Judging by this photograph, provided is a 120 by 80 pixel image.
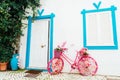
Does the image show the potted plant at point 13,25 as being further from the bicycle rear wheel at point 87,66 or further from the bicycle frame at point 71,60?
the bicycle rear wheel at point 87,66

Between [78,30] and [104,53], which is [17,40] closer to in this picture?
[78,30]

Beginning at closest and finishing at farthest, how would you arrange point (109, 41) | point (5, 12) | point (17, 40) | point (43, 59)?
point (109, 41)
point (5, 12)
point (43, 59)
point (17, 40)

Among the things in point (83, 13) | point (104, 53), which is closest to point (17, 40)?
point (83, 13)

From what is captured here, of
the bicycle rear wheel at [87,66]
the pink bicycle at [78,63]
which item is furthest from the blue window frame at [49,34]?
the bicycle rear wheel at [87,66]

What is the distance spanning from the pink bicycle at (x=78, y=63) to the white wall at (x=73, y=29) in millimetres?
182

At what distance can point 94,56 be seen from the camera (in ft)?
15.2

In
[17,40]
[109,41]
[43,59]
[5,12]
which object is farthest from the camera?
[17,40]

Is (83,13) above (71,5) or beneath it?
beneath

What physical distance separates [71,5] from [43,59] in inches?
92.0

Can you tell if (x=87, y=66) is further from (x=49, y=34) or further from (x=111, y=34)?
(x=49, y=34)

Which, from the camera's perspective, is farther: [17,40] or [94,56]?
[17,40]

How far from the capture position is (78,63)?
4.60 meters

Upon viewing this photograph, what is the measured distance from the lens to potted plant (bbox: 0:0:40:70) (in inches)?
208

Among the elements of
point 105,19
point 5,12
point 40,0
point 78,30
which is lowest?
point 78,30
